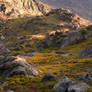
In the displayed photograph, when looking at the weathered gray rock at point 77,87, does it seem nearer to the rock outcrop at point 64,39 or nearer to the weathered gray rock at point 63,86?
the weathered gray rock at point 63,86

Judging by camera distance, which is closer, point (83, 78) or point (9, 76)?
point (83, 78)

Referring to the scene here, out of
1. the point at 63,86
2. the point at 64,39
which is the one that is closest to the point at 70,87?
the point at 63,86

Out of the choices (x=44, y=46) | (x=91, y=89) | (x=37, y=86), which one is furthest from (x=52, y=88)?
(x=44, y=46)

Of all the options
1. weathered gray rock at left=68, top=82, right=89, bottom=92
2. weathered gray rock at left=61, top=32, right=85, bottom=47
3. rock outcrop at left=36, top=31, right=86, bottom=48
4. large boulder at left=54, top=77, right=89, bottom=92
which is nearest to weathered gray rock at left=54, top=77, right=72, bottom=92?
large boulder at left=54, top=77, right=89, bottom=92

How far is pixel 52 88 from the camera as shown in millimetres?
29891

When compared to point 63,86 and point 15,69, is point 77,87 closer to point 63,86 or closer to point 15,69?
point 63,86

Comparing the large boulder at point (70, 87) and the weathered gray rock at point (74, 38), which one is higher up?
the weathered gray rock at point (74, 38)

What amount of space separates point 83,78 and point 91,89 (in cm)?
727

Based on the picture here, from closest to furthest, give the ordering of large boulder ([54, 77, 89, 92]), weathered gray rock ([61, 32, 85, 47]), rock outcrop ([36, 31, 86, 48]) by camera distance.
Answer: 1. large boulder ([54, 77, 89, 92])
2. weathered gray rock ([61, 32, 85, 47])
3. rock outcrop ([36, 31, 86, 48])

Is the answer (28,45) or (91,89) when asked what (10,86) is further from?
(28,45)

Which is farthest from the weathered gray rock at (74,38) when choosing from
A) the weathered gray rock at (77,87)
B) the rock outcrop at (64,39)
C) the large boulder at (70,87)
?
the weathered gray rock at (77,87)

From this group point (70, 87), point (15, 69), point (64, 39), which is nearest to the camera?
point (70, 87)

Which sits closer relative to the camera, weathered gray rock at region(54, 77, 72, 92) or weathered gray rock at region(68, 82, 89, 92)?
weathered gray rock at region(68, 82, 89, 92)

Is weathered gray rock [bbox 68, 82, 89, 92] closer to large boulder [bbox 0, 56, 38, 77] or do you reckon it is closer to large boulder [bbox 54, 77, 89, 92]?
large boulder [bbox 54, 77, 89, 92]
